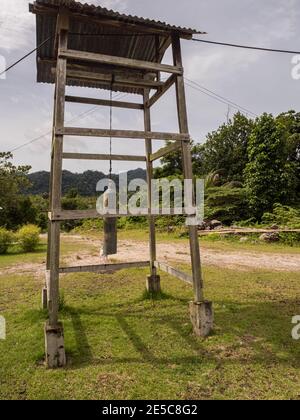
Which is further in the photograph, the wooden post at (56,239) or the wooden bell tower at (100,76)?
the wooden bell tower at (100,76)

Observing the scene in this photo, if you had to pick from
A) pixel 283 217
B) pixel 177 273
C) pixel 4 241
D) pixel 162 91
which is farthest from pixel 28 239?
pixel 283 217

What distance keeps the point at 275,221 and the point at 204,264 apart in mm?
11324

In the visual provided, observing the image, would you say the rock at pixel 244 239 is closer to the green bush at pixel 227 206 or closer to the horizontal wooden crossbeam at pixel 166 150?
the green bush at pixel 227 206

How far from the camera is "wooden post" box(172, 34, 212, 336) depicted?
5.39 meters

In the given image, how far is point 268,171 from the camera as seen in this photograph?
23.1 m

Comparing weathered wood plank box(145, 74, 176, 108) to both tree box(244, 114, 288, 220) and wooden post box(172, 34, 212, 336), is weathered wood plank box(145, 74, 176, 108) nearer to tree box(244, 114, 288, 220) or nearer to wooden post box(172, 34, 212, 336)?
wooden post box(172, 34, 212, 336)

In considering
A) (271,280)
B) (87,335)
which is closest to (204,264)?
(271,280)

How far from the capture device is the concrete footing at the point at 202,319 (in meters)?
5.32

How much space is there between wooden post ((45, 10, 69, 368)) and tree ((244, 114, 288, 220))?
66.5 ft

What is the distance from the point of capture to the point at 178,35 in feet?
A: 18.9

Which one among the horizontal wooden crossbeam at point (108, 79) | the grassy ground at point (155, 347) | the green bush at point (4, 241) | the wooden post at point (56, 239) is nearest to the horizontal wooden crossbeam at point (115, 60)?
the wooden post at point (56, 239)

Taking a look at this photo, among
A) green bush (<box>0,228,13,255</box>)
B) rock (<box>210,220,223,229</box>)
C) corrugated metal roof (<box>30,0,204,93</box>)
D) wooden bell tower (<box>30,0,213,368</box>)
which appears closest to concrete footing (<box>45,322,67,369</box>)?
wooden bell tower (<box>30,0,213,368</box>)

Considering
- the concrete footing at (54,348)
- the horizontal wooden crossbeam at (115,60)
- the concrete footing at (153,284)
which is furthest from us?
the concrete footing at (153,284)
